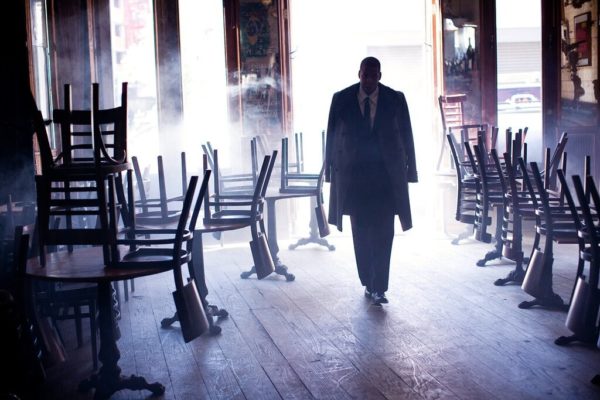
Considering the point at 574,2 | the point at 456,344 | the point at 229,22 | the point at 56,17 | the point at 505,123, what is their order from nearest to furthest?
the point at 456,344 < the point at 56,17 < the point at 574,2 < the point at 229,22 < the point at 505,123

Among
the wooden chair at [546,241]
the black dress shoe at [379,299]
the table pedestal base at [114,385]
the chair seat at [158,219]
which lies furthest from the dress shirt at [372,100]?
the table pedestal base at [114,385]

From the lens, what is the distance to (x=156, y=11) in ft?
27.4

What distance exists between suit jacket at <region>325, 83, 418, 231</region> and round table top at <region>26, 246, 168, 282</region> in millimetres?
2082

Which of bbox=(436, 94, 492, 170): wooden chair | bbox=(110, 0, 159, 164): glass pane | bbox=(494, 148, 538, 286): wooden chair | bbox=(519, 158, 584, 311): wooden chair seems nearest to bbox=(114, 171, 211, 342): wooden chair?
bbox=(519, 158, 584, 311): wooden chair

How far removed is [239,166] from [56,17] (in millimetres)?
2885

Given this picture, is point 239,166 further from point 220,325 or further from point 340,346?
point 340,346

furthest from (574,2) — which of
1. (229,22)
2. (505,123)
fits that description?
(505,123)

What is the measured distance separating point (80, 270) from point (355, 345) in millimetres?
1801

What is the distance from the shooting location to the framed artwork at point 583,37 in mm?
7820

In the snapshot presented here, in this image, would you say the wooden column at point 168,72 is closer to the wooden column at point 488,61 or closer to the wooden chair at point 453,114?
the wooden chair at point 453,114

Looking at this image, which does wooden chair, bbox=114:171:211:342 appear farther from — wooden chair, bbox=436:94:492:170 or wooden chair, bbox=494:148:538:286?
wooden chair, bbox=436:94:492:170

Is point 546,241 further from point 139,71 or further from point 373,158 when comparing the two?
point 139,71

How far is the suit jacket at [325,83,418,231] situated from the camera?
514 cm

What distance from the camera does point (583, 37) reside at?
25.9 feet
